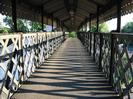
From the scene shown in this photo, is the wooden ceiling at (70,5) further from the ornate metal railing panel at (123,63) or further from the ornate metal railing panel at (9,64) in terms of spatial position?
the ornate metal railing panel at (9,64)

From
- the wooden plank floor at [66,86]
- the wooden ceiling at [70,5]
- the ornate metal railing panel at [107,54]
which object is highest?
the wooden ceiling at [70,5]

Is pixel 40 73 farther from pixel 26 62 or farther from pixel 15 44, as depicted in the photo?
pixel 15 44

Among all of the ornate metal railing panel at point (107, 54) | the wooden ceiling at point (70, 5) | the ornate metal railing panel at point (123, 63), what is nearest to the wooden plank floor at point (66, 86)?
the ornate metal railing panel at point (107, 54)

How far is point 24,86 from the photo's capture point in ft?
19.4

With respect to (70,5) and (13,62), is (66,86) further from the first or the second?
(70,5)

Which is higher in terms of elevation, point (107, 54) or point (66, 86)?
point (107, 54)

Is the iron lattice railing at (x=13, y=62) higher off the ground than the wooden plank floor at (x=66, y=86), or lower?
higher

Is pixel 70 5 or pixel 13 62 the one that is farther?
pixel 70 5

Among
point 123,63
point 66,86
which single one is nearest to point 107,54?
point 66,86

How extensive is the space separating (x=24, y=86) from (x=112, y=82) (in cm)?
188

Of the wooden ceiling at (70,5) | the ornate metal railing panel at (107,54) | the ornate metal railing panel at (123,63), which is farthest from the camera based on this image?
the wooden ceiling at (70,5)

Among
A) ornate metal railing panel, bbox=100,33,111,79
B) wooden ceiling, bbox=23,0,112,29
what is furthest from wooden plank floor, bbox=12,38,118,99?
wooden ceiling, bbox=23,0,112,29

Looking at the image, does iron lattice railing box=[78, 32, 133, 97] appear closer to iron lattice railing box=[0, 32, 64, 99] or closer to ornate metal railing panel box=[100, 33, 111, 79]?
ornate metal railing panel box=[100, 33, 111, 79]

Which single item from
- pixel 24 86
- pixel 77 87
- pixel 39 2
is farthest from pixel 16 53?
pixel 39 2
